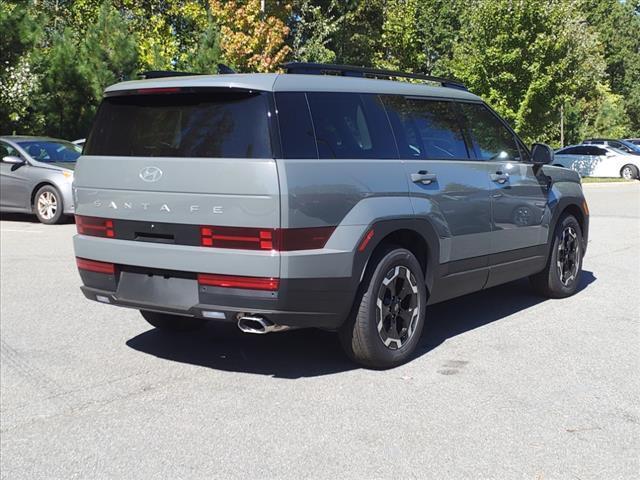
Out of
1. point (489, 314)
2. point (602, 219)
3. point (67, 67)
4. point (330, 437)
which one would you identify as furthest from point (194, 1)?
point (330, 437)

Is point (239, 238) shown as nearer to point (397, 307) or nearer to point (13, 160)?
point (397, 307)

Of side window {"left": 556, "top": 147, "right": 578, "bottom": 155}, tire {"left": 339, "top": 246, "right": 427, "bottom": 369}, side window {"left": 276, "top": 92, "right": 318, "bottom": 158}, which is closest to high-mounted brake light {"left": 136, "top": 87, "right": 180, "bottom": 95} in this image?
side window {"left": 276, "top": 92, "right": 318, "bottom": 158}

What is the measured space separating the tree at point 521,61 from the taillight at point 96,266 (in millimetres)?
22970

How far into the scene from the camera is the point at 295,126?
4.61 metres

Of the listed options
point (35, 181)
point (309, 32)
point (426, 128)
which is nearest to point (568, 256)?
point (426, 128)

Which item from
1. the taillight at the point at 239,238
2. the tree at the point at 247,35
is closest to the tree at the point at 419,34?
the tree at the point at 247,35

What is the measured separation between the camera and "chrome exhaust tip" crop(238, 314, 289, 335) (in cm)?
458

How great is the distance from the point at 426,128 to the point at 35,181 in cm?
1028

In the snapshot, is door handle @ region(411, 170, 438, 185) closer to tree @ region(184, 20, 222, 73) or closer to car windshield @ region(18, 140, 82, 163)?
car windshield @ region(18, 140, 82, 163)

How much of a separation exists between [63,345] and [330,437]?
2.77 metres

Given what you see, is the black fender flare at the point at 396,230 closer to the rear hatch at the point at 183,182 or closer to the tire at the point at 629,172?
the rear hatch at the point at 183,182

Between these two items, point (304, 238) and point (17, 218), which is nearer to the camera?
point (304, 238)

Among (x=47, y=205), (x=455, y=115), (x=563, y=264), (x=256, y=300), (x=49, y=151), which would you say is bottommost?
(x=47, y=205)

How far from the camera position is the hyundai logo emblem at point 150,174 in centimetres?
479
